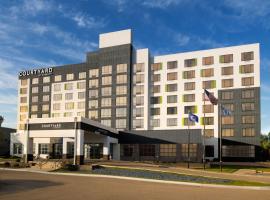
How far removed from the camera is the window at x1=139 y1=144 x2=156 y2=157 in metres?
80.2

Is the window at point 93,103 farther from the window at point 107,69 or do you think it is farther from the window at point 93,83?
the window at point 107,69

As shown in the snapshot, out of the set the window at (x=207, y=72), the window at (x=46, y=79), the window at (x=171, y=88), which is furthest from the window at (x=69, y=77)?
the window at (x=207, y=72)

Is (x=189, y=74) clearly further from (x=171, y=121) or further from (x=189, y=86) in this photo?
(x=171, y=121)

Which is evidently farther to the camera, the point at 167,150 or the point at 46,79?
the point at 46,79

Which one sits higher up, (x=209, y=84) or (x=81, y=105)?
(x=209, y=84)

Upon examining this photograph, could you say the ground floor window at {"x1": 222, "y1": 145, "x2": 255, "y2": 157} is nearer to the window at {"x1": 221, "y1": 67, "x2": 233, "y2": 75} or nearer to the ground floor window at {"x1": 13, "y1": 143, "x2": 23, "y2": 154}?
the window at {"x1": 221, "y1": 67, "x2": 233, "y2": 75}

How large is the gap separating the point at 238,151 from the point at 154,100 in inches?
983

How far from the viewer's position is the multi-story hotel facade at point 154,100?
81.0 meters

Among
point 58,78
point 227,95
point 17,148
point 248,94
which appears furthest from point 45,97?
point 248,94

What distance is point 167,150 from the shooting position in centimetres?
7912

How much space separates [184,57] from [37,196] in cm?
7605

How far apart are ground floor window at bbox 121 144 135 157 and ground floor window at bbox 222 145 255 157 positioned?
921 inches

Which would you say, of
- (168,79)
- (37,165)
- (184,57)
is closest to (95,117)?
(168,79)

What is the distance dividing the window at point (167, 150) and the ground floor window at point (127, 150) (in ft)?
22.5
